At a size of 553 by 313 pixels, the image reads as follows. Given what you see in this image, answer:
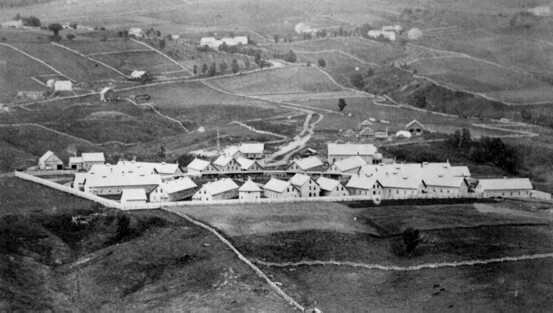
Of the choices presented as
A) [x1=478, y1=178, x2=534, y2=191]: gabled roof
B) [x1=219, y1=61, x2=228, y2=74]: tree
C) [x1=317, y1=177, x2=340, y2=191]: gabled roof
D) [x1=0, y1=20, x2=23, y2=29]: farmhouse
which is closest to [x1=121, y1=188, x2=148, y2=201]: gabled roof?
[x1=317, y1=177, x2=340, y2=191]: gabled roof

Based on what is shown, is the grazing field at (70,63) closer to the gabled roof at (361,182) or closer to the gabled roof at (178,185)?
the gabled roof at (178,185)

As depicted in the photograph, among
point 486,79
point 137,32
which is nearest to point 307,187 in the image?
point 486,79

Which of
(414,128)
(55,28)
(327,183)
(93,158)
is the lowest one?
(93,158)

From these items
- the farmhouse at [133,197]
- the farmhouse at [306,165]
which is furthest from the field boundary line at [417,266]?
the farmhouse at [306,165]

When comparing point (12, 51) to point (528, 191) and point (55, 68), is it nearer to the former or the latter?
point (55, 68)

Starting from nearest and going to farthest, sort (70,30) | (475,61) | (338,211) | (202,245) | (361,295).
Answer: (361,295)
(202,245)
(338,211)
(475,61)
(70,30)

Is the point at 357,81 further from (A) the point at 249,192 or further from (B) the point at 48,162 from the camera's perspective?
(A) the point at 249,192

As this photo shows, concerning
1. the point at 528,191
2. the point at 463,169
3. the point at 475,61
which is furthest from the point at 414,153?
the point at 475,61

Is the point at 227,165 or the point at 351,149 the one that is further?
the point at 351,149
